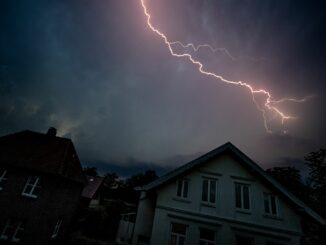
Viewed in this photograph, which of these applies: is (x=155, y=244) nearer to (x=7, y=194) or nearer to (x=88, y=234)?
(x=7, y=194)

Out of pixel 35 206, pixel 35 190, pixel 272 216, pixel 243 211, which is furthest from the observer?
pixel 35 190

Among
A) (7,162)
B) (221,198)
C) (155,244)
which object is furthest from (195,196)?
(7,162)

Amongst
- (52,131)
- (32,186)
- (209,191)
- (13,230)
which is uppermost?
(52,131)

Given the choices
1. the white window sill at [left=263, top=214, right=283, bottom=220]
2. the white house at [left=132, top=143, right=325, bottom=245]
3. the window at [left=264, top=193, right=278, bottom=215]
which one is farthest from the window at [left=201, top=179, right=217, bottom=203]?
the window at [left=264, top=193, right=278, bottom=215]

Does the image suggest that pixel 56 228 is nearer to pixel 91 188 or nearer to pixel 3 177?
pixel 3 177

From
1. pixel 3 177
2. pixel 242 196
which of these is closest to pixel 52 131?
pixel 3 177

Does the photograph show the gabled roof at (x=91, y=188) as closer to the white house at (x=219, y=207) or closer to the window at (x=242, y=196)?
the white house at (x=219, y=207)

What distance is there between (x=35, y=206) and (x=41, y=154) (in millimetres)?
5092

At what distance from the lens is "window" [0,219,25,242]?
1483cm

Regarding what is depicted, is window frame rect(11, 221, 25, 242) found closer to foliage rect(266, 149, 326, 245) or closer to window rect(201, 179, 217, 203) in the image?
window rect(201, 179, 217, 203)

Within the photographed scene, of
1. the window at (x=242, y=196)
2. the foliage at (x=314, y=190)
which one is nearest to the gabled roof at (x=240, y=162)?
the window at (x=242, y=196)

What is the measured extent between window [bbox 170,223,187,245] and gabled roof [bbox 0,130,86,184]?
468 inches

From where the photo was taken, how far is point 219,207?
12.3m

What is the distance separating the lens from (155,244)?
37.6ft
